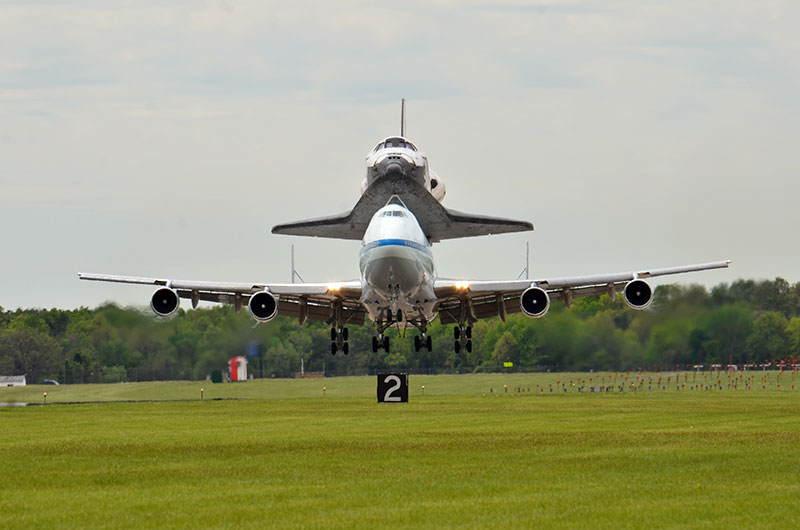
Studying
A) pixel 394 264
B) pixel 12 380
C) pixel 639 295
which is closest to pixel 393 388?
pixel 639 295

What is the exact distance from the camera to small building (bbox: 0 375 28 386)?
353 ft

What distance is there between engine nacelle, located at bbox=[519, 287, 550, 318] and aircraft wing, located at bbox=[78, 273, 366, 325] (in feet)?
24.9

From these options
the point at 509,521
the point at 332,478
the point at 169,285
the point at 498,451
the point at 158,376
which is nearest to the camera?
the point at 509,521

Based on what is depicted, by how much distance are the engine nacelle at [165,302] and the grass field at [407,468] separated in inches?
193

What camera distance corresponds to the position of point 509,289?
56312 mm

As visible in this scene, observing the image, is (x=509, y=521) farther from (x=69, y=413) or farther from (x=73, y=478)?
(x=69, y=413)

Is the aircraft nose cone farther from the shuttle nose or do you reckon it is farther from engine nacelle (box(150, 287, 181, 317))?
engine nacelle (box(150, 287, 181, 317))

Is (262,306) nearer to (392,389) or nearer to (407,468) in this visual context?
(392,389)

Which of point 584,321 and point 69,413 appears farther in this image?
point 584,321

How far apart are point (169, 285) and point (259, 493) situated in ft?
107

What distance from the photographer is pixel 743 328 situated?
8494 cm

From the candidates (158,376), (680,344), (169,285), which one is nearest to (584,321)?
(680,344)

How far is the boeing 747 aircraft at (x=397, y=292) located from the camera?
48906 millimetres

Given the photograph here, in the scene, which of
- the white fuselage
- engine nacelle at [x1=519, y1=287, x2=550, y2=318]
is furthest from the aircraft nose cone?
the white fuselage
